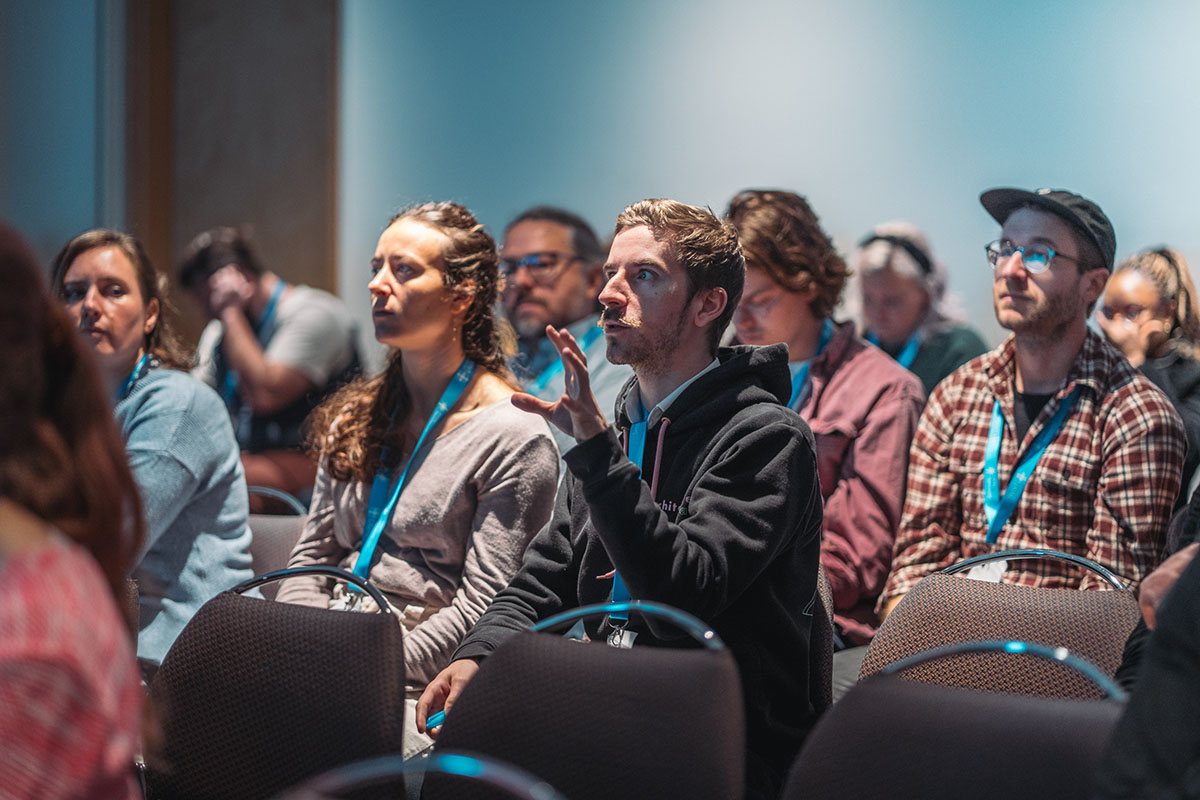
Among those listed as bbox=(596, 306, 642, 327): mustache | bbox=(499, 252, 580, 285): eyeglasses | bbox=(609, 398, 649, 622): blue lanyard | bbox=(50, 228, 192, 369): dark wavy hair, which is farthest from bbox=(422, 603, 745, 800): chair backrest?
bbox=(499, 252, 580, 285): eyeglasses

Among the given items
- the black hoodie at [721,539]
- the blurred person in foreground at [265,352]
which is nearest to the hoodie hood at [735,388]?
the black hoodie at [721,539]

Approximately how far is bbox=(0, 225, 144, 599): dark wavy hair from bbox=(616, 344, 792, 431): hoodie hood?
3.89 ft

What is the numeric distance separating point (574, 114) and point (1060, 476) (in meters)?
2.86

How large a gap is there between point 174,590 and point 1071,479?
2183 mm

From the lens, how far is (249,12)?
19.9 feet

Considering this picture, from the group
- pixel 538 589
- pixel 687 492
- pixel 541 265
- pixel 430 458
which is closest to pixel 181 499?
pixel 430 458

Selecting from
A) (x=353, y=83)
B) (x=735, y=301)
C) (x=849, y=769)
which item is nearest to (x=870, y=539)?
(x=735, y=301)

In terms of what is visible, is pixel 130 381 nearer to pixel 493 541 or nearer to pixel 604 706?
pixel 493 541

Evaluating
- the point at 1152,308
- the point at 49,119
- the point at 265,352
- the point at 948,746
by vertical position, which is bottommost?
the point at 265,352

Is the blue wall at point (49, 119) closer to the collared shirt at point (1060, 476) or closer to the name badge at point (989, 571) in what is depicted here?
the collared shirt at point (1060, 476)

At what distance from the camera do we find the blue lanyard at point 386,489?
2.79m

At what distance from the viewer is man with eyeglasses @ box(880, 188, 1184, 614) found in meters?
2.80

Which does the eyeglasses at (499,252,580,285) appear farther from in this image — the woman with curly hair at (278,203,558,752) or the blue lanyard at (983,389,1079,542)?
the blue lanyard at (983,389,1079,542)

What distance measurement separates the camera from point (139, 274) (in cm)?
329
